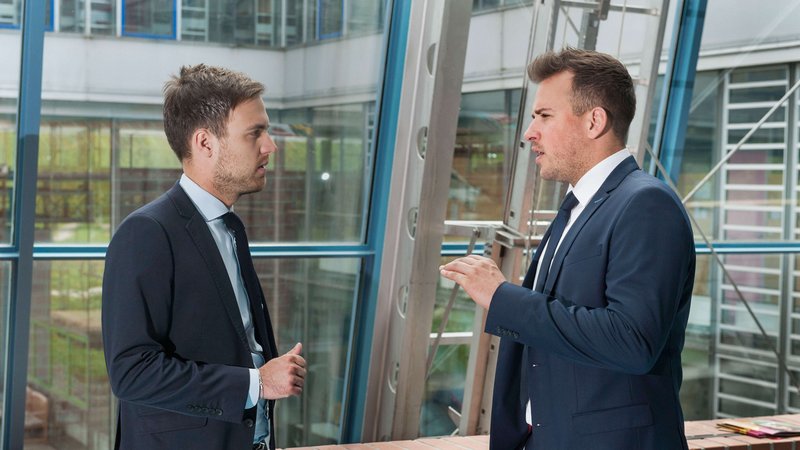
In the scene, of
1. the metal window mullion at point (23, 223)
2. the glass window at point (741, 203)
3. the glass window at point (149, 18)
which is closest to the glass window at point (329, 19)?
the glass window at point (149, 18)

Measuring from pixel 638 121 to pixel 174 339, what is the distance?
2629mm

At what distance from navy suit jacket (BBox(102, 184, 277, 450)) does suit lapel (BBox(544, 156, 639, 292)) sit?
23.2 inches

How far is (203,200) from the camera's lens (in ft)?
5.95

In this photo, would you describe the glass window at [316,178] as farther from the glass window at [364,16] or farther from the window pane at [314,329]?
the glass window at [364,16]

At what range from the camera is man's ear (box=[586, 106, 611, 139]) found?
182cm

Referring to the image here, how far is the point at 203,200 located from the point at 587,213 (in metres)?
0.72

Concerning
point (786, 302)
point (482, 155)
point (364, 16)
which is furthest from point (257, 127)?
point (786, 302)

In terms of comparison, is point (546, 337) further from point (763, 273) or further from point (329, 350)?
point (763, 273)

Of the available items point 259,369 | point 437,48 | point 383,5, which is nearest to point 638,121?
point 437,48

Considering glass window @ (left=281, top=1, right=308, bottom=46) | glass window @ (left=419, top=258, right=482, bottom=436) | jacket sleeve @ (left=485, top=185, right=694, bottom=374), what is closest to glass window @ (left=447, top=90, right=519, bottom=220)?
glass window @ (left=419, top=258, right=482, bottom=436)

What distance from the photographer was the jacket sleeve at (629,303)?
1.64 m

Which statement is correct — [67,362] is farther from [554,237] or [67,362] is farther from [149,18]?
[554,237]

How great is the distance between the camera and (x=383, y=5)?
173 inches

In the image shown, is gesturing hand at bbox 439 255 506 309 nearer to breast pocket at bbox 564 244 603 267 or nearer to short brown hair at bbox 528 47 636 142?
breast pocket at bbox 564 244 603 267
